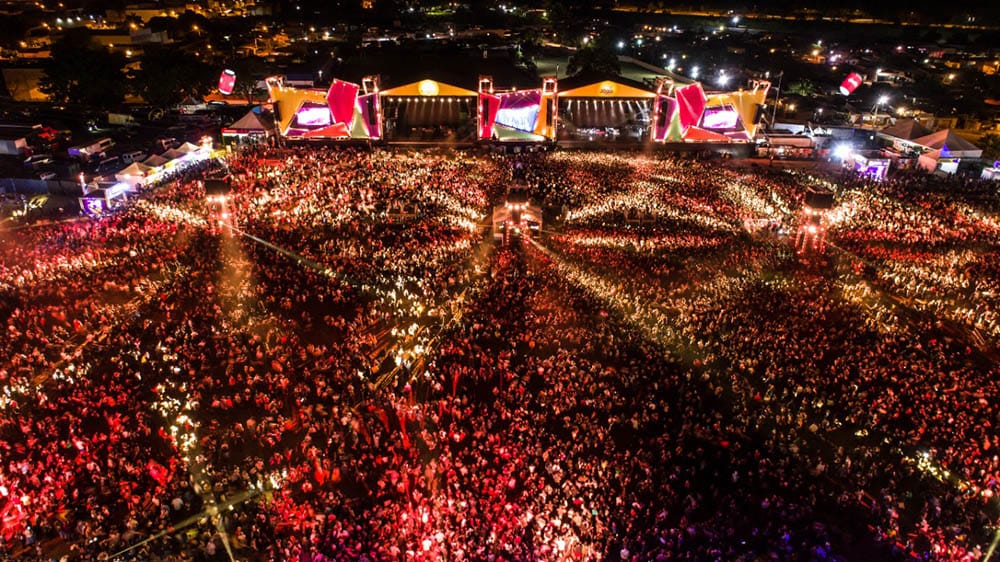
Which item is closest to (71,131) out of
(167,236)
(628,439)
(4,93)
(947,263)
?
(4,93)

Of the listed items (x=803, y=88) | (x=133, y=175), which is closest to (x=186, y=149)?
(x=133, y=175)


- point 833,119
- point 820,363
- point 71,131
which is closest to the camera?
point 820,363

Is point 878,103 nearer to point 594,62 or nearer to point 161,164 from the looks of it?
point 594,62

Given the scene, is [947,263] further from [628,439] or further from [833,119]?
[833,119]

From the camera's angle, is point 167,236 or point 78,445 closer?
point 78,445

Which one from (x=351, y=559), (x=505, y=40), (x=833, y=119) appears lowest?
(x=351, y=559)

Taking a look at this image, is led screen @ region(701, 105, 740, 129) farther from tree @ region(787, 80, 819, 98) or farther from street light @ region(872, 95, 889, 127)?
tree @ region(787, 80, 819, 98)

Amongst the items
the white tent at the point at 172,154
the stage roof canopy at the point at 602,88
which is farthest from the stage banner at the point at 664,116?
the white tent at the point at 172,154
